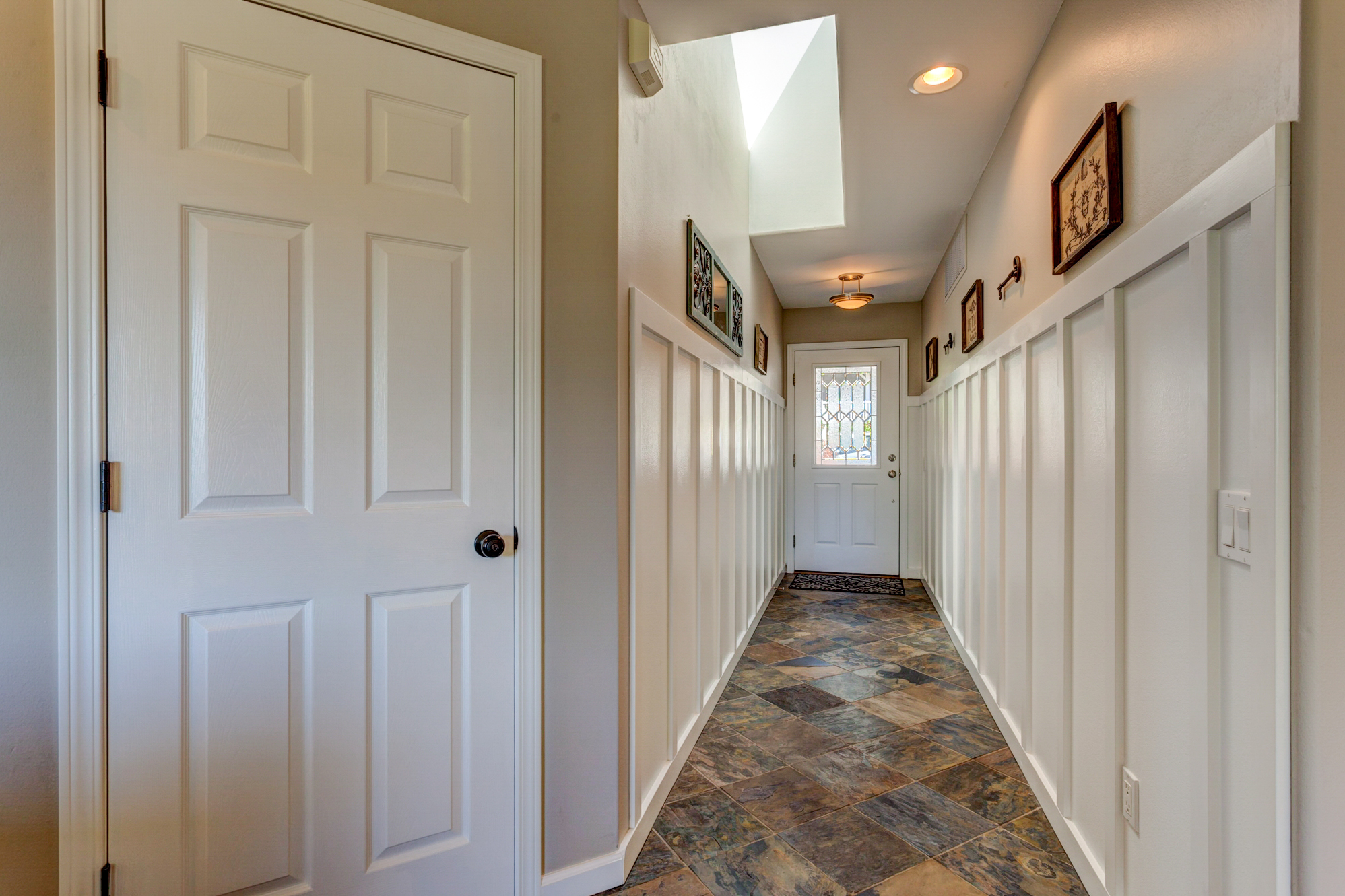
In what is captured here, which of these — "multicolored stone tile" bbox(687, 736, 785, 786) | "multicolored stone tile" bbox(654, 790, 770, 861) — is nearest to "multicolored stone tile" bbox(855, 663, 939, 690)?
"multicolored stone tile" bbox(687, 736, 785, 786)

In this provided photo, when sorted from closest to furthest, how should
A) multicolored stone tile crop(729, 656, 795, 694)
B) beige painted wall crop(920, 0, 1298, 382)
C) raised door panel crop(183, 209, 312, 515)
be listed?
beige painted wall crop(920, 0, 1298, 382), raised door panel crop(183, 209, 312, 515), multicolored stone tile crop(729, 656, 795, 694)

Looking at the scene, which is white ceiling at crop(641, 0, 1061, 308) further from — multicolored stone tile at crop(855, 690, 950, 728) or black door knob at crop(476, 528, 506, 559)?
multicolored stone tile at crop(855, 690, 950, 728)

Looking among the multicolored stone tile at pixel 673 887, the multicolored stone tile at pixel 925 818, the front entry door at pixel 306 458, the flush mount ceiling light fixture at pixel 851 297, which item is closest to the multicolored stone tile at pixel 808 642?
the multicolored stone tile at pixel 925 818

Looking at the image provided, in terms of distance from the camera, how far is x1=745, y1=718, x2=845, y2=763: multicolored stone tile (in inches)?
88.5

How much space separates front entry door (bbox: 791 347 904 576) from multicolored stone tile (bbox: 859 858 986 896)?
388 centimetres

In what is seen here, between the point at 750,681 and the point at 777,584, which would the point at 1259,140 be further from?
the point at 777,584

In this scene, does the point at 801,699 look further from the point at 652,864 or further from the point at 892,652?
the point at 652,864

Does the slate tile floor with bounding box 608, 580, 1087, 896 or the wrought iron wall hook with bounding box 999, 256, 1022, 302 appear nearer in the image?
the slate tile floor with bounding box 608, 580, 1087, 896

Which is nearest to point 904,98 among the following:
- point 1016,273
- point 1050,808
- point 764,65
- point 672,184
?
point 1016,273

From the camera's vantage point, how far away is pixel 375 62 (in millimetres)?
1277

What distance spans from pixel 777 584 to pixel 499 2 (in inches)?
169

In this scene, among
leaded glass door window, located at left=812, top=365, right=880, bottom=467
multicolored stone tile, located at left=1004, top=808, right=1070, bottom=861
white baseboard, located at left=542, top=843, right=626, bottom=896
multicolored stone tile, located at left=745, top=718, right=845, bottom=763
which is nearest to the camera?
white baseboard, located at left=542, top=843, right=626, bottom=896

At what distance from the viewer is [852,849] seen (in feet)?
5.57

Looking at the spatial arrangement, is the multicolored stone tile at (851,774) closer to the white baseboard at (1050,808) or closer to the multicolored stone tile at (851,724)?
the multicolored stone tile at (851,724)
